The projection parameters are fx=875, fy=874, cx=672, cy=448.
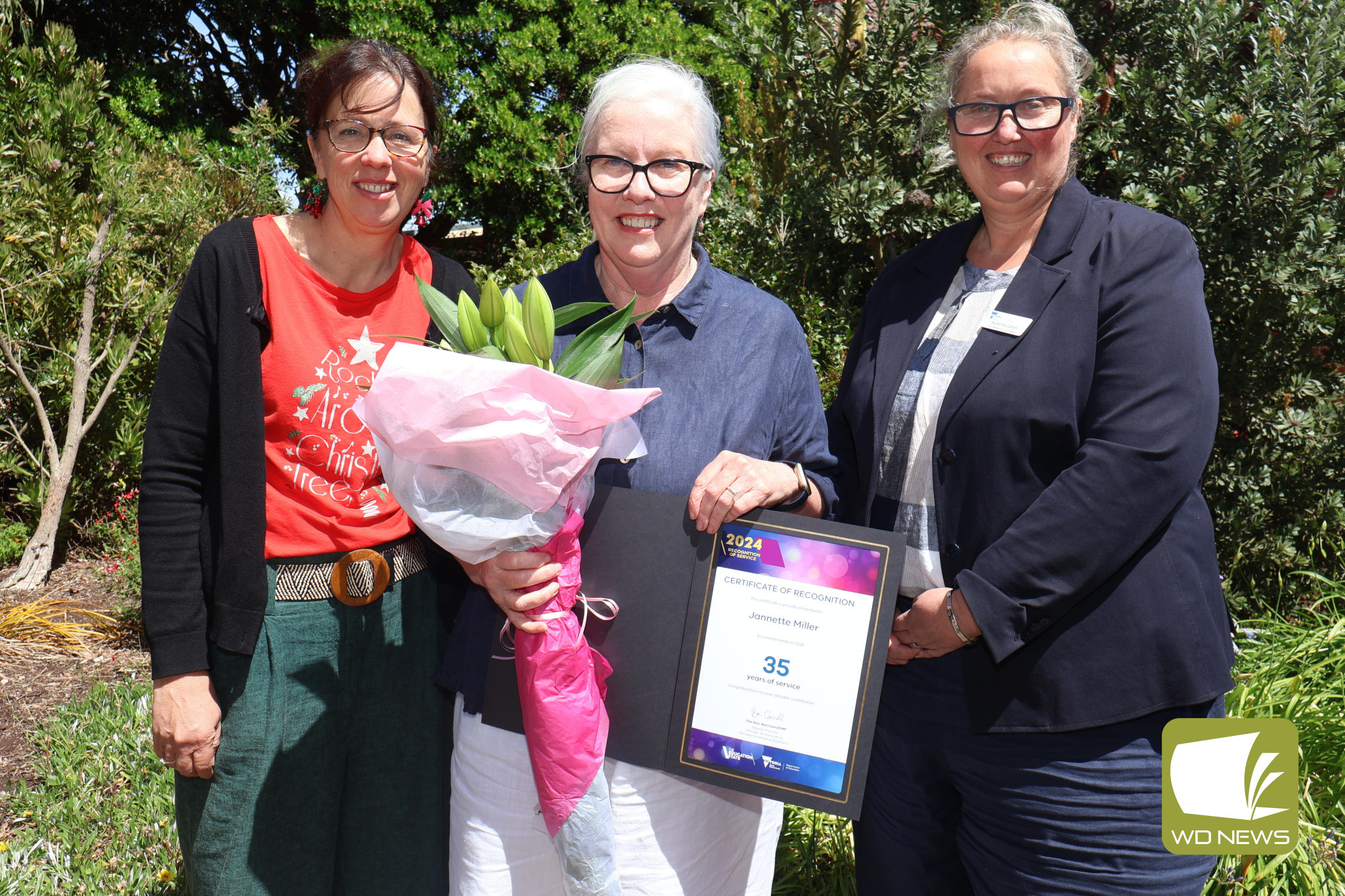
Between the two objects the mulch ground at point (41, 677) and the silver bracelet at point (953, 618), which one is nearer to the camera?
the silver bracelet at point (953, 618)

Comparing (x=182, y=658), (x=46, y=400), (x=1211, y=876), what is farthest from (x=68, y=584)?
Answer: (x=1211, y=876)

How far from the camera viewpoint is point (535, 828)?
1874 millimetres

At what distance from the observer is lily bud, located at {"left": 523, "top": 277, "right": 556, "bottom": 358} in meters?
1.71

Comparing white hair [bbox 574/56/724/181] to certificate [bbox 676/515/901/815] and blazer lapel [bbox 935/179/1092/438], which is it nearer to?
blazer lapel [bbox 935/179/1092/438]

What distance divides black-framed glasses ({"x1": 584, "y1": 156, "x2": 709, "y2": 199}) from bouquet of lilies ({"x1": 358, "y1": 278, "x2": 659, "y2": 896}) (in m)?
0.32

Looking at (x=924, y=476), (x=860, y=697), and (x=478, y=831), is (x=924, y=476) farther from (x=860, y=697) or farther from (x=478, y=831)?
(x=478, y=831)

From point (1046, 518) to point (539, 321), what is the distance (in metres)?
1.05

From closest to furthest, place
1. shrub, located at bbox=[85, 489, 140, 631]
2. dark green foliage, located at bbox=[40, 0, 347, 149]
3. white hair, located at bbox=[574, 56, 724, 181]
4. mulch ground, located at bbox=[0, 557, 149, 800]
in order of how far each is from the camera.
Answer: white hair, located at bbox=[574, 56, 724, 181], mulch ground, located at bbox=[0, 557, 149, 800], shrub, located at bbox=[85, 489, 140, 631], dark green foliage, located at bbox=[40, 0, 347, 149]

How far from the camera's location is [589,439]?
5.41 feet

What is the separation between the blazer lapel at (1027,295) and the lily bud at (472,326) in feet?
3.21

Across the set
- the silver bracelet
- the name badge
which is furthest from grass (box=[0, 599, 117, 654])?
Answer: the name badge

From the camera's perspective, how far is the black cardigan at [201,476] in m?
1.95

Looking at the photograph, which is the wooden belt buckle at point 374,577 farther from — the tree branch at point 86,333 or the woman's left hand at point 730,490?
the tree branch at point 86,333

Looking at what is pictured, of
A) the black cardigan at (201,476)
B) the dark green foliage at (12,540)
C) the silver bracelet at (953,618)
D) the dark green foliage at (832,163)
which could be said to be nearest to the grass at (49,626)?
the dark green foliage at (12,540)
